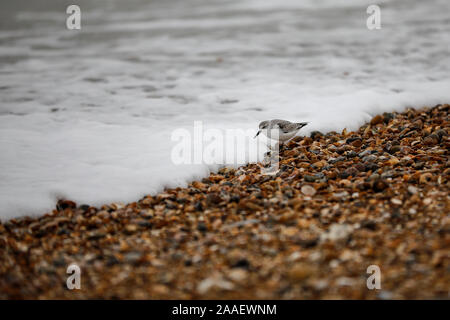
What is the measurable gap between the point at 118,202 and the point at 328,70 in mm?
5333

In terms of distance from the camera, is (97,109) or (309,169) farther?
(97,109)

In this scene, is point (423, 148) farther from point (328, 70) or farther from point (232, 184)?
point (328, 70)

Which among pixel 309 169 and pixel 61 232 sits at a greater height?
pixel 309 169

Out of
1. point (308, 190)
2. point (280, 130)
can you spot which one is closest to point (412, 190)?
point (308, 190)

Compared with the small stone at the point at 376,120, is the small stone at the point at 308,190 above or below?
below

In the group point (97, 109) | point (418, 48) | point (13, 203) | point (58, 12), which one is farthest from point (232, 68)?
point (58, 12)

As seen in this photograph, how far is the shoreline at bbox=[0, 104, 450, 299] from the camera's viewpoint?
2494mm

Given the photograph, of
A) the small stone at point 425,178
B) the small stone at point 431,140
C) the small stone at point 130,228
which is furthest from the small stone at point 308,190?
the small stone at point 431,140

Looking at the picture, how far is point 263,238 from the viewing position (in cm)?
290

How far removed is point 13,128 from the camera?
205 inches

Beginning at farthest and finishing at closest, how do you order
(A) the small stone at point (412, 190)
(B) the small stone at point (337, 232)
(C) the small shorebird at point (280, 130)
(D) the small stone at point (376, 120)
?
(D) the small stone at point (376, 120)
(C) the small shorebird at point (280, 130)
(A) the small stone at point (412, 190)
(B) the small stone at point (337, 232)

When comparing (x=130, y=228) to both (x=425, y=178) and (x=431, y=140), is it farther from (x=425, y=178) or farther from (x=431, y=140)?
(x=431, y=140)

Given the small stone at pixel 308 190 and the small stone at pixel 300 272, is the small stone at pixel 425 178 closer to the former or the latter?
the small stone at pixel 308 190

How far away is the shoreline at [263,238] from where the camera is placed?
2494 mm
